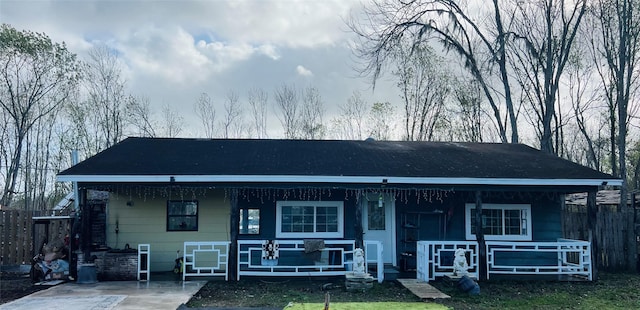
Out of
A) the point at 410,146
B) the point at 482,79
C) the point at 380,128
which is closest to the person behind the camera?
the point at 410,146

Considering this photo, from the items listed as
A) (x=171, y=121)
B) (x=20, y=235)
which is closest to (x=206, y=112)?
(x=171, y=121)

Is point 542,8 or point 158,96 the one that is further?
point 158,96

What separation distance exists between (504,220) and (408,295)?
4570mm

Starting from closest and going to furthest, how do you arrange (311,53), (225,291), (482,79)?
(225,291)
(311,53)
(482,79)

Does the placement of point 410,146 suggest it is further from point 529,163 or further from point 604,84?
point 604,84

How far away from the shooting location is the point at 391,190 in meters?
11.2

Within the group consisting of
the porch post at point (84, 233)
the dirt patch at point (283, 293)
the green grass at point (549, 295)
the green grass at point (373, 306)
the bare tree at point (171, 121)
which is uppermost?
the bare tree at point (171, 121)

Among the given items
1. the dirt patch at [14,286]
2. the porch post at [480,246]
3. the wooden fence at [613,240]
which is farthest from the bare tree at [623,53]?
the dirt patch at [14,286]

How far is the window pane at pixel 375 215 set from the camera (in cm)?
1236

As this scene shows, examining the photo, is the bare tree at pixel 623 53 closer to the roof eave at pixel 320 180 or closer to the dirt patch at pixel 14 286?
the roof eave at pixel 320 180

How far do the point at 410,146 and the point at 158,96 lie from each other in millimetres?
14992

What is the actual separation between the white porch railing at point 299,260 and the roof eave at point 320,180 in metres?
1.34

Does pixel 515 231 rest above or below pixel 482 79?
below

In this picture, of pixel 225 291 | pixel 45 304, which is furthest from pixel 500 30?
pixel 45 304
